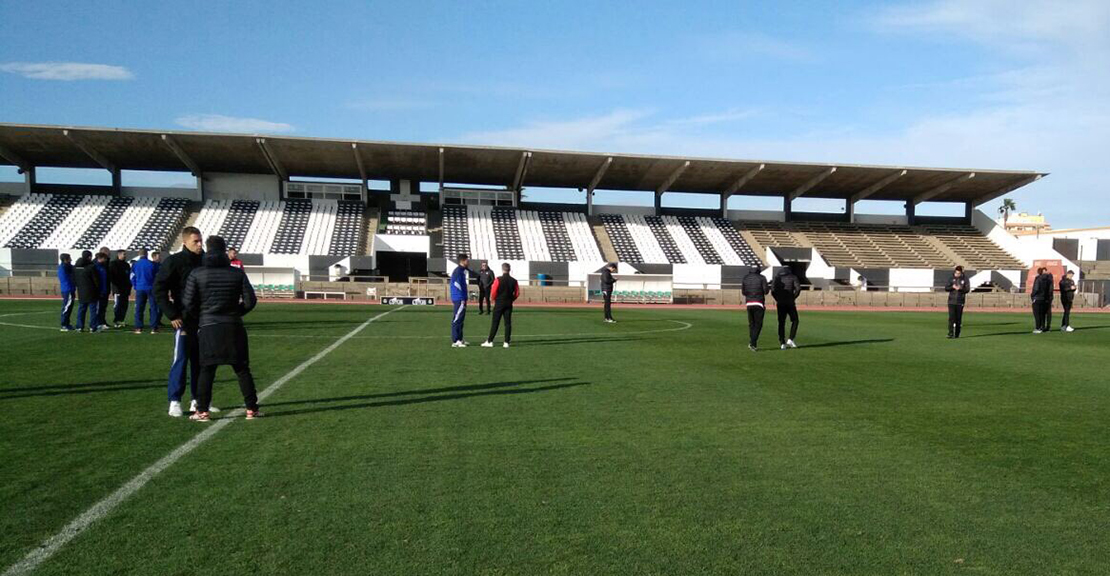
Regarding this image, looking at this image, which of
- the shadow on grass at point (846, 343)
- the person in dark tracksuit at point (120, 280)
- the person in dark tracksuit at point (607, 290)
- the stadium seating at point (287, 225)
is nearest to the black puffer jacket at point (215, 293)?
the shadow on grass at point (846, 343)

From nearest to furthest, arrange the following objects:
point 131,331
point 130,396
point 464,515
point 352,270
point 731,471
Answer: point 464,515 → point 731,471 → point 130,396 → point 131,331 → point 352,270

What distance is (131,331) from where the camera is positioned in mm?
13703

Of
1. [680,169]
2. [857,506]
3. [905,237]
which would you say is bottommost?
[857,506]

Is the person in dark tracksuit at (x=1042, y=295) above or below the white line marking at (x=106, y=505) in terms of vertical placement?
above

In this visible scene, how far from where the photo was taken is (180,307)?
239 inches

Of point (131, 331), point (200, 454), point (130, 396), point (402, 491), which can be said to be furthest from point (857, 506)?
point (131, 331)

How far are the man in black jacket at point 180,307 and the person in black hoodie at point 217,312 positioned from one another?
12 centimetres

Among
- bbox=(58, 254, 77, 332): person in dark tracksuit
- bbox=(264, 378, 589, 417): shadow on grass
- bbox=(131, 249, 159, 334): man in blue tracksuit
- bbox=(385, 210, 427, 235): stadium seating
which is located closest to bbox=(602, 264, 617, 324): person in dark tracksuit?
bbox=(264, 378, 589, 417): shadow on grass

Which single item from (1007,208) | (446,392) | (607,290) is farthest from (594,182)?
(1007,208)

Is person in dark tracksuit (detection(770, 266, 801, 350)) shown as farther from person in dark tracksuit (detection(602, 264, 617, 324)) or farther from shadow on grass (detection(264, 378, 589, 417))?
person in dark tracksuit (detection(602, 264, 617, 324))

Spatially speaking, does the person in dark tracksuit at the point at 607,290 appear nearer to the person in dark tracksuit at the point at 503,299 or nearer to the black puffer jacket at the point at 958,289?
the person in dark tracksuit at the point at 503,299

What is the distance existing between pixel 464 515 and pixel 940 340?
14.0 meters

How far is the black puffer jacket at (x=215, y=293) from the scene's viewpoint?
5.80 meters

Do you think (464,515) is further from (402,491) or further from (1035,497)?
(1035,497)
